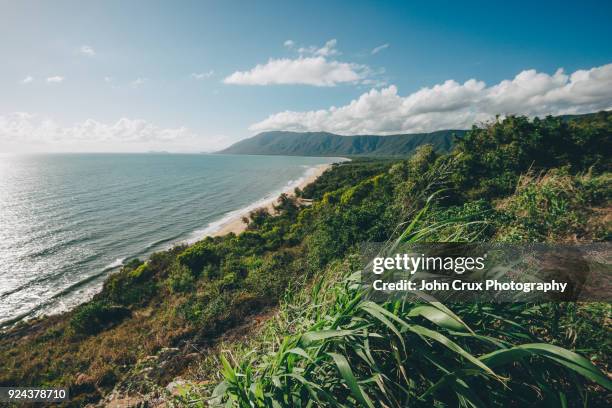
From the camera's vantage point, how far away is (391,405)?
60.2 inches

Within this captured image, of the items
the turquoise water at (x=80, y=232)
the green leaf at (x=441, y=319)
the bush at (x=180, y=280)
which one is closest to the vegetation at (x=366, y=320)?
the green leaf at (x=441, y=319)

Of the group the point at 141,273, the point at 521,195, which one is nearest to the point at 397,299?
the point at 521,195

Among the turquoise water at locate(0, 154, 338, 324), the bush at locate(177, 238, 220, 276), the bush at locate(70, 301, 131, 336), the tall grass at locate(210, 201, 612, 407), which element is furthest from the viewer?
the turquoise water at locate(0, 154, 338, 324)

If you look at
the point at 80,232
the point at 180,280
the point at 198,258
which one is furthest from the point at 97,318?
the point at 80,232

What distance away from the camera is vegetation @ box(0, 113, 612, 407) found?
4.92 feet

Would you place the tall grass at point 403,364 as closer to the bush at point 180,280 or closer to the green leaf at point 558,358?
the green leaf at point 558,358

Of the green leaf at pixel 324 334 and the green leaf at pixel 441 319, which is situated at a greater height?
the green leaf at pixel 441 319

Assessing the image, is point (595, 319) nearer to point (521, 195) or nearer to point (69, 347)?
point (521, 195)

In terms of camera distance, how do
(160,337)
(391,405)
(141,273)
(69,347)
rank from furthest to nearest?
(141,273)
(69,347)
(160,337)
(391,405)

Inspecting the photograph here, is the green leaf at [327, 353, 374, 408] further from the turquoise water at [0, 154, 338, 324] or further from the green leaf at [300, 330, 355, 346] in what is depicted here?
the turquoise water at [0, 154, 338, 324]

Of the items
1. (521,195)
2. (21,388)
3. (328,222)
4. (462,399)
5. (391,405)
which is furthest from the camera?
(328,222)

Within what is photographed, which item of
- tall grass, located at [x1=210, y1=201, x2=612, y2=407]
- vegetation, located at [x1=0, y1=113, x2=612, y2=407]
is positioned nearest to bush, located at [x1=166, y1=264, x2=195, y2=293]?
vegetation, located at [x1=0, y1=113, x2=612, y2=407]

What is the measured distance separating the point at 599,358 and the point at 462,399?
2257mm

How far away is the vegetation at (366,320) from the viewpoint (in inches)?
59.1
